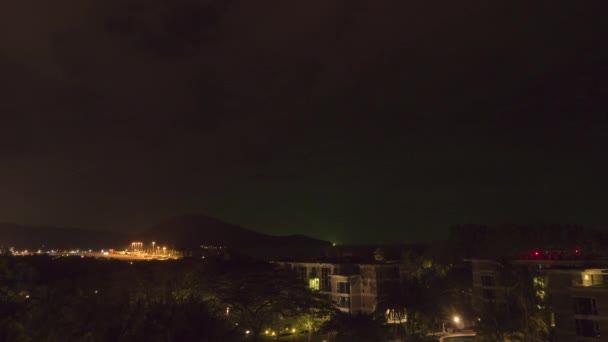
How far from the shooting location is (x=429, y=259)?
64.5m

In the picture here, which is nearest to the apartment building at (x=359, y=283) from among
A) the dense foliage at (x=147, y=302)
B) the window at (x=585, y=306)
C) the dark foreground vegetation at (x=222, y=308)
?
the dark foreground vegetation at (x=222, y=308)

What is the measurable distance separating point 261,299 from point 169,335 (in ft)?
67.4

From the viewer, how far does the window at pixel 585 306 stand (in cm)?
2616

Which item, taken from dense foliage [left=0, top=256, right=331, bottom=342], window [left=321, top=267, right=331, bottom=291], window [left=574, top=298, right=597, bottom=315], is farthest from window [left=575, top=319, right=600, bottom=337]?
window [left=321, top=267, right=331, bottom=291]

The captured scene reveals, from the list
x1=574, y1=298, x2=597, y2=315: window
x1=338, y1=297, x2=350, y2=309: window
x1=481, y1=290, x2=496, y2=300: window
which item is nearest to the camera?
x1=574, y1=298, x2=597, y2=315: window

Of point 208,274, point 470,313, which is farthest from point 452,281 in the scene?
point 208,274

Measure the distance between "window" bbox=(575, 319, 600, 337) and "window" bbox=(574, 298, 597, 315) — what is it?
0.51 meters

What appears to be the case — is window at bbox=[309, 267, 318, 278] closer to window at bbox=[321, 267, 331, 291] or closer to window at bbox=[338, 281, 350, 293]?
window at bbox=[321, 267, 331, 291]

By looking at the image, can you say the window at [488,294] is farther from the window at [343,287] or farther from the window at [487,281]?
the window at [343,287]

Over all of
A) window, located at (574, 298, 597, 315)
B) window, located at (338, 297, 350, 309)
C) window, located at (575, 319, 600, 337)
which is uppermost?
window, located at (574, 298, 597, 315)

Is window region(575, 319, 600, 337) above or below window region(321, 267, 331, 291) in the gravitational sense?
below

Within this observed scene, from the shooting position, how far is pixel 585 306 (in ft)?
87.0

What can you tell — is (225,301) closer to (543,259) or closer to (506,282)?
(506,282)

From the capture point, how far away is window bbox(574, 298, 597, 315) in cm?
2616
